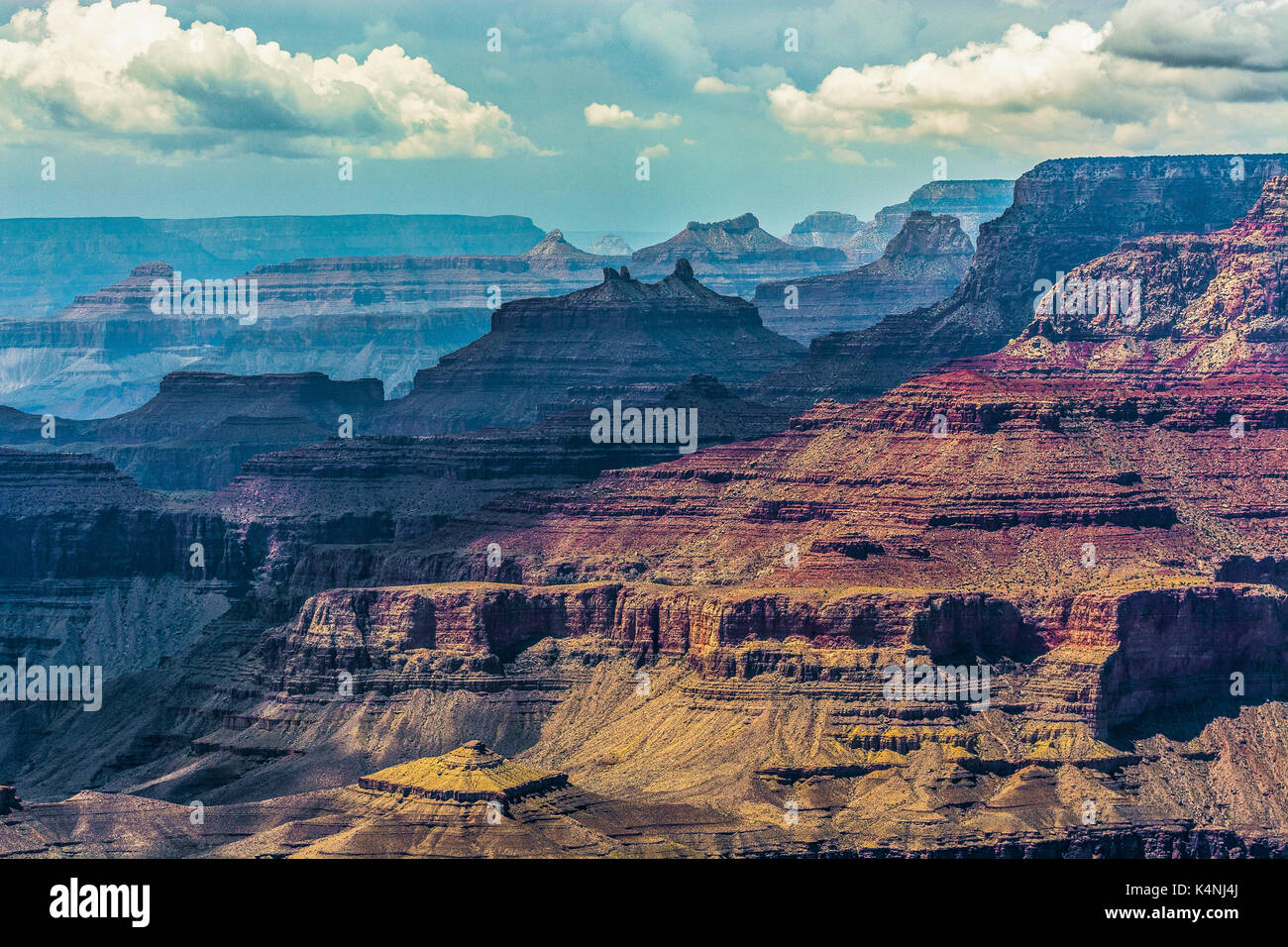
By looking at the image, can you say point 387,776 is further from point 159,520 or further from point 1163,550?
point 159,520

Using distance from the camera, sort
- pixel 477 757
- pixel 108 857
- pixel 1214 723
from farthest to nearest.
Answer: pixel 1214 723
pixel 477 757
pixel 108 857

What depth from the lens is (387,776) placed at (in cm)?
12388

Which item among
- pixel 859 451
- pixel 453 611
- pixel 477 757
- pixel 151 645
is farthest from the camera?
pixel 151 645

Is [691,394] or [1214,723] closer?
[1214,723]

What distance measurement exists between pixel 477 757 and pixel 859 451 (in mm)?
43641

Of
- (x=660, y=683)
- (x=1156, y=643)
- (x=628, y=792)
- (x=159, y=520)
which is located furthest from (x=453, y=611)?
(x=159, y=520)

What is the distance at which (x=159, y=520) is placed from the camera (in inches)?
7362

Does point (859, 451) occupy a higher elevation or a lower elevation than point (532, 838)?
higher

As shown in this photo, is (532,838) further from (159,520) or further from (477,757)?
(159,520)

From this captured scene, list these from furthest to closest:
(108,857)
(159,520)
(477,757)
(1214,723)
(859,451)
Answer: (159,520) < (859,451) < (1214,723) < (477,757) < (108,857)

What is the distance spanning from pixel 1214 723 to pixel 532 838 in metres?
33.0

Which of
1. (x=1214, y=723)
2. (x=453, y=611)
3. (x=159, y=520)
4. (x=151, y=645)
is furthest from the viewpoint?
(x=159, y=520)

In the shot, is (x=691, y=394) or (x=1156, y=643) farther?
(x=691, y=394)

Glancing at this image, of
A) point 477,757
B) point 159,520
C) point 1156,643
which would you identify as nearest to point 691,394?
point 159,520
